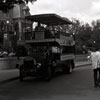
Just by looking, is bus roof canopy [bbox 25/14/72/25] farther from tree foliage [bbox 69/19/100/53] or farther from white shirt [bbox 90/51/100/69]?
tree foliage [bbox 69/19/100/53]

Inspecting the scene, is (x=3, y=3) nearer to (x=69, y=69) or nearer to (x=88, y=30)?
(x=69, y=69)

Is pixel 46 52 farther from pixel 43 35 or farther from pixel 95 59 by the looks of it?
pixel 95 59

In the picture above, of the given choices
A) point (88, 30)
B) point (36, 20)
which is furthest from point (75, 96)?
point (88, 30)

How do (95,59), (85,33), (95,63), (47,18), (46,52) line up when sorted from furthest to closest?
(85,33) → (47,18) → (46,52) → (95,59) → (95,63)

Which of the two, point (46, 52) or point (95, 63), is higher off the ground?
point (46, 52)

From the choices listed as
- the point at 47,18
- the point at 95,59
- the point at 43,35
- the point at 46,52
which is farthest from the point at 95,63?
the point at 47,18

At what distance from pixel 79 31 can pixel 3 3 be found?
46.5m

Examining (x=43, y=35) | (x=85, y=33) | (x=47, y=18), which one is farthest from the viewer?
(x=85, y=33)

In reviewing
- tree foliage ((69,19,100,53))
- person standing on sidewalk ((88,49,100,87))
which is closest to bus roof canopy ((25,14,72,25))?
person standing on sidewalk ((88,49,100,87))

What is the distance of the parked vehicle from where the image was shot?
52.2ft

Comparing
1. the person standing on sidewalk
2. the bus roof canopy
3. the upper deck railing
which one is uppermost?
the bus roof canopy

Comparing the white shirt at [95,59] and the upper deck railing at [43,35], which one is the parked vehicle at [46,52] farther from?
the white shirt at [95,59]

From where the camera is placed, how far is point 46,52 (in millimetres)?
16422

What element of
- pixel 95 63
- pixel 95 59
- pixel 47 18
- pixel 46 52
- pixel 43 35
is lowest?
pixel 95 63
